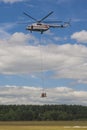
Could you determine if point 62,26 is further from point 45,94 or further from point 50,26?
point 45,94

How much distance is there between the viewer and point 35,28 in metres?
94.8

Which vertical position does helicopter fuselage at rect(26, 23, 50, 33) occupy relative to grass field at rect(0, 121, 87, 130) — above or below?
above

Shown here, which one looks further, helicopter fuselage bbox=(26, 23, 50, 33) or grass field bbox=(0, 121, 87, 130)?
grass field bbox=(0, 121, 87, 130)

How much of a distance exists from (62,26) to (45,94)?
61.8 feet

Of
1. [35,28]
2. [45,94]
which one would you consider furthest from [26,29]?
[45,94]

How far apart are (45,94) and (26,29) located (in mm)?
17193

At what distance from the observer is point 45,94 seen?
83.9 m

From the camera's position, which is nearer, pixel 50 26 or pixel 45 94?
pixel 45 94

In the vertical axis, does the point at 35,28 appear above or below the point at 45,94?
above

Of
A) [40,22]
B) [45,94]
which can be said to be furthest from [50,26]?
[45,94]

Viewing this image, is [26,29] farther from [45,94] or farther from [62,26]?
[45,94]
